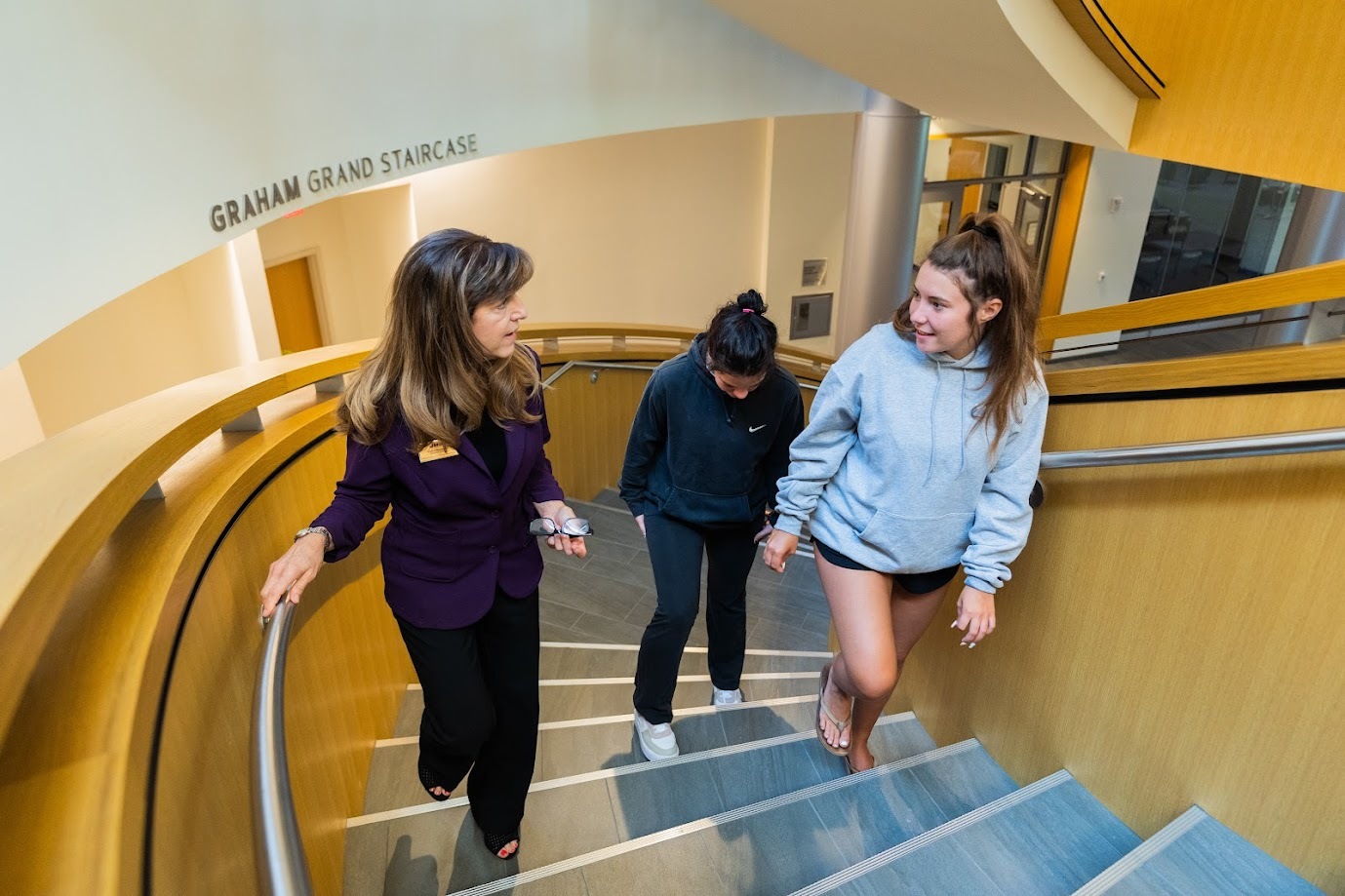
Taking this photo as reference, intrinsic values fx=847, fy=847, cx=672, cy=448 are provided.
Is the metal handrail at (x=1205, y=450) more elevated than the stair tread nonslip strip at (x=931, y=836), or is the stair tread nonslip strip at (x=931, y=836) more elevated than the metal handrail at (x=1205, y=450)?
the metal handrail at (x=1205, y=450)

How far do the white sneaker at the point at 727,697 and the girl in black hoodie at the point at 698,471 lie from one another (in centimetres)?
32

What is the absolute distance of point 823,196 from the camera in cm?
966

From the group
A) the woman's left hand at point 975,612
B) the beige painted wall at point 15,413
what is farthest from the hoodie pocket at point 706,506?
the beige painted wall at point 15,413

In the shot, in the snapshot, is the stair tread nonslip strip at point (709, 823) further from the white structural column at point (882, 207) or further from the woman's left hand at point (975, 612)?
the white structural column at point (882, 207)

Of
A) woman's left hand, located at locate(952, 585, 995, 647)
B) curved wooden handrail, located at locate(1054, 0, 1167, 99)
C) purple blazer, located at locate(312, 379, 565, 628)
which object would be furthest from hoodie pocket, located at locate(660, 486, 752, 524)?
curved wooden handrail, located at locate(1054, 0, 1167, 99)

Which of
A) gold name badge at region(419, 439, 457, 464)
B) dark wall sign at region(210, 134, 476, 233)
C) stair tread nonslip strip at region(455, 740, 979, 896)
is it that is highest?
dark wall sign at region(210, 134, 476, 233)

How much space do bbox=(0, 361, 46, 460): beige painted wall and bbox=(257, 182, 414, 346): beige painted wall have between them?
8.76ft

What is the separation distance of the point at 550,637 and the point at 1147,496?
262 centimetres

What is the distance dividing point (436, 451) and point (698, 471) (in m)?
0.93

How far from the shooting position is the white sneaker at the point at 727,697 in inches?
124

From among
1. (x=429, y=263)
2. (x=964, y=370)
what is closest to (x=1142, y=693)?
(x=964, y=370)

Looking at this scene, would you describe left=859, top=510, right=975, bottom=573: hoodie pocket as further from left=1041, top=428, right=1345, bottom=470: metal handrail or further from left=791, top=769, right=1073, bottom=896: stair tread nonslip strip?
left=791, top=769, right=1073, bottom=896: stair tread nonslip strip

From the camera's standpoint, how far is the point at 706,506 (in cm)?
266

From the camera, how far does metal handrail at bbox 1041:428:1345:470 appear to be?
1620mm
